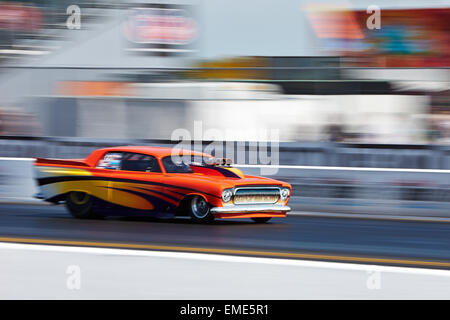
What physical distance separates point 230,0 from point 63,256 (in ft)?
60.5

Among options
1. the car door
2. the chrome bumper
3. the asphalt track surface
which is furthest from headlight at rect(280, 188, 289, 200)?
the car door

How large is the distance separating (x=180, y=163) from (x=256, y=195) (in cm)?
120

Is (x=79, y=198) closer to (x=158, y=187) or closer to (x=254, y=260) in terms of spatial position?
(x=158, y=187)

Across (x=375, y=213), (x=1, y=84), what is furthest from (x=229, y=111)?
(x=375, y=213)

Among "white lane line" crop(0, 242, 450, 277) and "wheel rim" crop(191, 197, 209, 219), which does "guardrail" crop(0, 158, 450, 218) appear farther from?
"white lane line" crop(0, 242, 450, 277)

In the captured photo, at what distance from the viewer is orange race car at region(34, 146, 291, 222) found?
1134 cm

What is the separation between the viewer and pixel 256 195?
11.6 meters

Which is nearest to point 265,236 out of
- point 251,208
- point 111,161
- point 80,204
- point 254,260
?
point 251,208

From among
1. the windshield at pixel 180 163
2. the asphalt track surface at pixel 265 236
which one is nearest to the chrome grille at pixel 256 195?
the asphalt track surface at pixel 265 236

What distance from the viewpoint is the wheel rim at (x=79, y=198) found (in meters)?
12.1

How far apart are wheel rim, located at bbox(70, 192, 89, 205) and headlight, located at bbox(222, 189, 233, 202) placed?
7.06 ft

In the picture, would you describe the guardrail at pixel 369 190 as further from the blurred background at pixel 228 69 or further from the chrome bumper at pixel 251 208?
the blurred background at pixel 228 69

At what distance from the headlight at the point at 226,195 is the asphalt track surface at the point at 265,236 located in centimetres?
37

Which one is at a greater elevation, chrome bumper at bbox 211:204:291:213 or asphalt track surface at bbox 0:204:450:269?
chrome bumper at bbox 211:204:291:213
